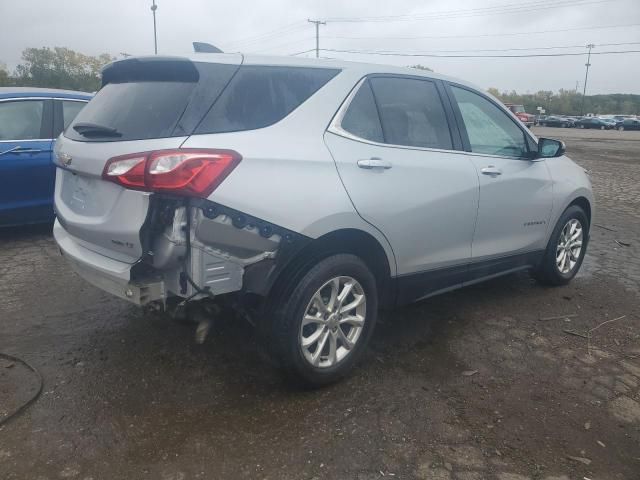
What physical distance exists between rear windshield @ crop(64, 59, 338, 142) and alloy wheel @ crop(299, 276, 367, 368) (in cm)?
99

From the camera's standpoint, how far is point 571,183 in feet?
16.2

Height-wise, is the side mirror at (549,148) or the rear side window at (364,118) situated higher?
the rear side window at (364,118)

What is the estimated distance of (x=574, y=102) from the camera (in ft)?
309

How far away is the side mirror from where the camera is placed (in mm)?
4555

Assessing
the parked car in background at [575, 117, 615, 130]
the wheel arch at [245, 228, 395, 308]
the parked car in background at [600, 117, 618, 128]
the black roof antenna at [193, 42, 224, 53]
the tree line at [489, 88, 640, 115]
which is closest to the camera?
the wheel arch at [245, 228, 395, 308]

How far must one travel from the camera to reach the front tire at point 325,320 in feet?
9.70

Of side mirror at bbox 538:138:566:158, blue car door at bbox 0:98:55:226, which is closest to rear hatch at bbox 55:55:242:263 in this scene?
side mirror at bbox 538:138:566:158

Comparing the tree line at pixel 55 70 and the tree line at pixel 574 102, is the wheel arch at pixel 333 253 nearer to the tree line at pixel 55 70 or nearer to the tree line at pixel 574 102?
the tree line at pixel 55 70

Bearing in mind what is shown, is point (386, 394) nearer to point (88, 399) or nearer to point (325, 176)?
point (325, 176)

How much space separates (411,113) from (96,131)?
6.25 ft

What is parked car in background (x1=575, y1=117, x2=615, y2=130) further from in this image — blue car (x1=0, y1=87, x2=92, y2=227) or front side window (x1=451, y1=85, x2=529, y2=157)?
blue car (x1=0, y1=87, x2=92, y2=227)

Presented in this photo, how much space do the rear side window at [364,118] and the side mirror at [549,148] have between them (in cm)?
181

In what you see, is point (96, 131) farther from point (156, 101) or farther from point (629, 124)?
point (629, 124)

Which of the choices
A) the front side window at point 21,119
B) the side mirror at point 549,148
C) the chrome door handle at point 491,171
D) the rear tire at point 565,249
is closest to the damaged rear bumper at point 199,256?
the chrome door handle at point 491,171
